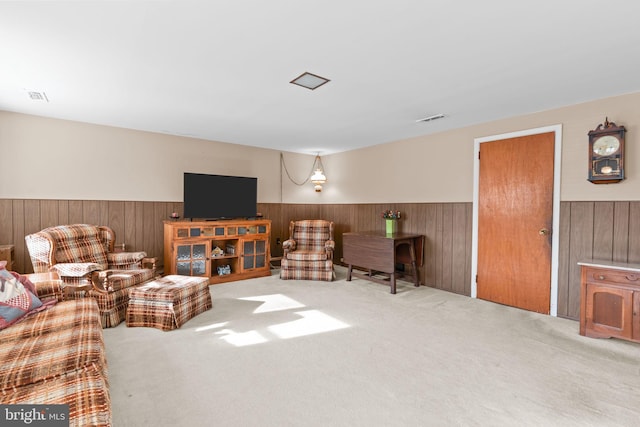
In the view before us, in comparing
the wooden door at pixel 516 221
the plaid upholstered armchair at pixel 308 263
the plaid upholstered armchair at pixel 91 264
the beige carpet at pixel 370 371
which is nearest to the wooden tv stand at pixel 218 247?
the plaid upholstered armchair at pixel 308 263

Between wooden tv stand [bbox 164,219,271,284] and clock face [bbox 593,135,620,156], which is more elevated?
clock face [bbox 593,135,620,156]

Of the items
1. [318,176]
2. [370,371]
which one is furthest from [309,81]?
[318,176]

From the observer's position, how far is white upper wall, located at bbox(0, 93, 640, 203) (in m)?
3.11

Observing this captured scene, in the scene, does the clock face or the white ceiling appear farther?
the clock face

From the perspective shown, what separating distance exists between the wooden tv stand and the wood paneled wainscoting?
464mm

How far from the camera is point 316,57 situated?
2248 millimetres

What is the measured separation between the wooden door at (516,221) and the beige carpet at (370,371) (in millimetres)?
385

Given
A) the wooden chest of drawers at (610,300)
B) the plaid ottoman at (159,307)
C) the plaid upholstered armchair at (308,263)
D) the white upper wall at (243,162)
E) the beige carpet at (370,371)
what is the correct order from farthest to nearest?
the plaid upholstered armchair at (308,263) < the white upper wall at (243,162) < the plaid ottoman at (159,307) < the wooden chest of drawers at (610,300) < the beige carpet at (370,371)

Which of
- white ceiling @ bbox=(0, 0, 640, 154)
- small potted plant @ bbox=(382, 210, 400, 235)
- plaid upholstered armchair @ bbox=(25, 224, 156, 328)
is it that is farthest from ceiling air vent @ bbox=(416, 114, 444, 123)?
plaid upholstered armchair @ bbox=(25, 224, 156, 328)

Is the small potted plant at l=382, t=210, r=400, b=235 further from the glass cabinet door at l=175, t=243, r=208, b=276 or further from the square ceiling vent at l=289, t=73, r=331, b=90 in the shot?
the glass cabinet door at l=175, t=243, r=208, b=276

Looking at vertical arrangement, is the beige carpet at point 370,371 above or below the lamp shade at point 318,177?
below

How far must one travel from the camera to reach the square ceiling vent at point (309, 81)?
101 inches

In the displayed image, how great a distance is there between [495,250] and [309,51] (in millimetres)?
3172

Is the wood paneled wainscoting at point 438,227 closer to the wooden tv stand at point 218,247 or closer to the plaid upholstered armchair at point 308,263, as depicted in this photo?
the wooden tv stand at point 218,247
